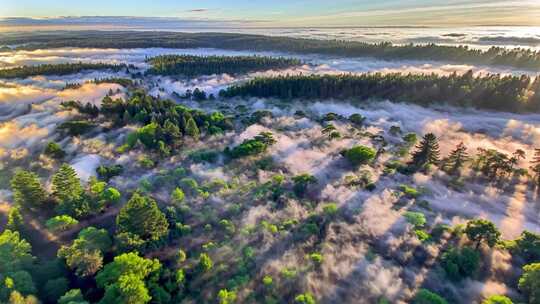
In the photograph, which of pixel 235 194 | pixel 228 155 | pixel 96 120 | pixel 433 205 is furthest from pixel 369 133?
pixel 96 120

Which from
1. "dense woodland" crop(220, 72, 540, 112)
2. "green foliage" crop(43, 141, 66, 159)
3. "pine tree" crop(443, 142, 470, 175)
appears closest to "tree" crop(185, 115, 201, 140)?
"green foliage" crop(43, 141, 66, 159)

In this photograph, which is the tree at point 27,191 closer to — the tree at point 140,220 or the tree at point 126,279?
the tree at point 140,220

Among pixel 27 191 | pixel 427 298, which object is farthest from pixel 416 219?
pixel 27 191

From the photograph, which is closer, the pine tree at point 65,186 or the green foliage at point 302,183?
the pine tree at point 65,186

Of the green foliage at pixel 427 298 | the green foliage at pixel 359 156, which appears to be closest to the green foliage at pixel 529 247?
the green foliage at pixel 427 298

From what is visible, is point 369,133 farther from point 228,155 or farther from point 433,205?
point 228,155

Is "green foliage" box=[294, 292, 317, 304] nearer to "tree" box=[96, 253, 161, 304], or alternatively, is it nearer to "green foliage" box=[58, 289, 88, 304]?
"tree" box=[96, 253, 161, 304]
